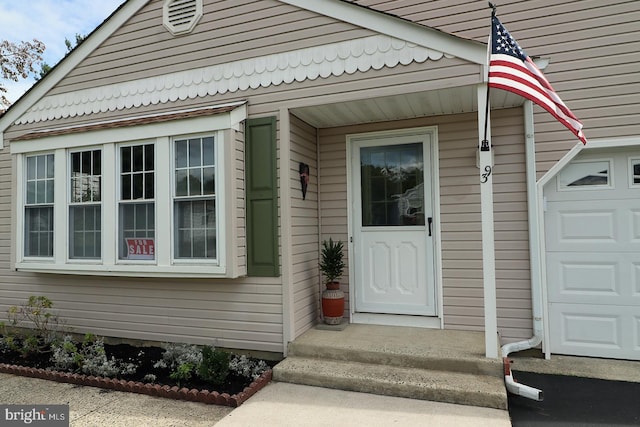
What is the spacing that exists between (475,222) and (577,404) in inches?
69.8

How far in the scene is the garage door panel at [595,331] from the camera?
3.67 meters

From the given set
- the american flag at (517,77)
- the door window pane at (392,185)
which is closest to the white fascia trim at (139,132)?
the door window pane at (392,185)

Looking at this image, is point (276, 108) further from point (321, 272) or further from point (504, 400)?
point (504, 400)

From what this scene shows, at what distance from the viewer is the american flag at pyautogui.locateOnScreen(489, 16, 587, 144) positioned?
111 inches

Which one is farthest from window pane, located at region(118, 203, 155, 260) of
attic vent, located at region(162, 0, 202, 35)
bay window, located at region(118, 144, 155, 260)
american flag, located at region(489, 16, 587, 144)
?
american flag, located at region(489, 16, 587, 144)

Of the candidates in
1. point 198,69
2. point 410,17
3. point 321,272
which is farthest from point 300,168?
point 410,17

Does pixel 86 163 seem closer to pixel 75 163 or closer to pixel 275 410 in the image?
pixel 75 163

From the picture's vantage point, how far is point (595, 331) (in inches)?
148

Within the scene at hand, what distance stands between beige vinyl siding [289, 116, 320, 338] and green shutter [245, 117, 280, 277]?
0.20 m

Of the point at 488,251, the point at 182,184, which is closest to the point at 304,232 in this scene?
the point at 182,184

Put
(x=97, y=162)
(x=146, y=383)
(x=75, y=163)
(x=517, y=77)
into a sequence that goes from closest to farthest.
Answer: (x=517, y=77) < (x=146, y=383) < (x=97, y=162) < (x=75, y=163)

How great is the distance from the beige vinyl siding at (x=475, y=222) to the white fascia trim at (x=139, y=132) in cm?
166

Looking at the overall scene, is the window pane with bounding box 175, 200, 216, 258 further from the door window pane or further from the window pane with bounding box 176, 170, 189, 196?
the door window pane

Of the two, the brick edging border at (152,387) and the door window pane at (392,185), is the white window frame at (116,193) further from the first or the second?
the door window pane at (392,185)
